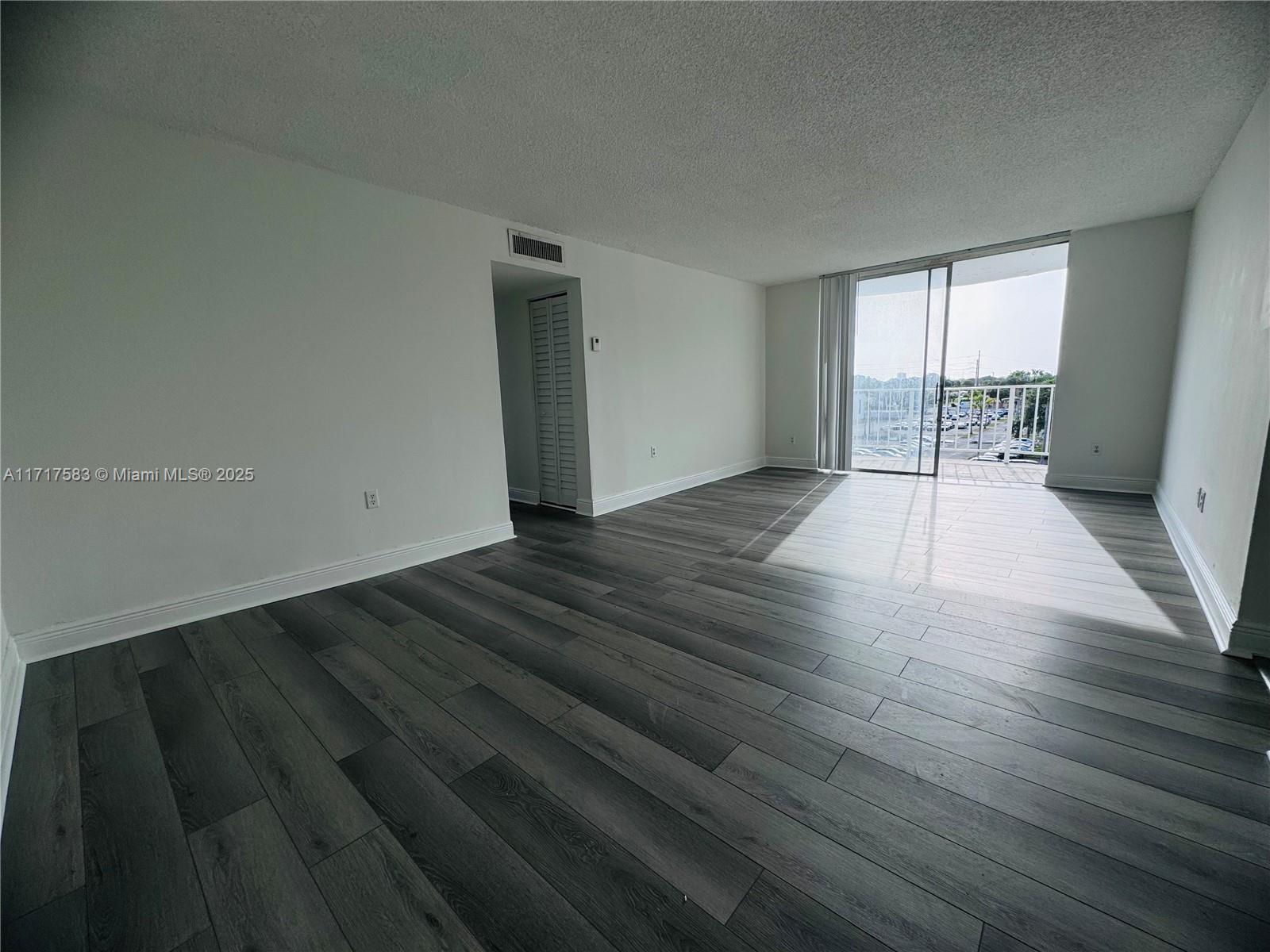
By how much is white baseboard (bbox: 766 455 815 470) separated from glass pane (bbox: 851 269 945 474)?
1.77 ft

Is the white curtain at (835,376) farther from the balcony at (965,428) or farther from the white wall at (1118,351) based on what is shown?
the white wall at (1118,351)

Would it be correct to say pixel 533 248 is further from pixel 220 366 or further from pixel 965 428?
pixel 965 428

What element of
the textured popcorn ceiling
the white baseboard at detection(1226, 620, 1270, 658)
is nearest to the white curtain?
the textured popcorn ceiling

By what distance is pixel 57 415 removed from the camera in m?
2.13

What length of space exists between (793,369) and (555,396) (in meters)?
3.47

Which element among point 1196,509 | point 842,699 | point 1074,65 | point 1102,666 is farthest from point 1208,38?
point 842,699

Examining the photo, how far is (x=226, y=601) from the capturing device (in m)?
2.62

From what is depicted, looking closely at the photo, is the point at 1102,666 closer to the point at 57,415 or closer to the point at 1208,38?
the point at 1208,38

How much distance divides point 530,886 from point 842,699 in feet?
3.82

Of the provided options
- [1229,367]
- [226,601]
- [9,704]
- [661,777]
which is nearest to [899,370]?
[1229,367]

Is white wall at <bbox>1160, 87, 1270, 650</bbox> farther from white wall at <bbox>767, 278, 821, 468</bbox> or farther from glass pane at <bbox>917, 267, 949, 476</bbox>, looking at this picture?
white wall at <bbox>767, 278, 821, 468</bbox>

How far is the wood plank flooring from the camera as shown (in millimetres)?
1054

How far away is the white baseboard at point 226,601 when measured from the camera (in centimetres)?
220

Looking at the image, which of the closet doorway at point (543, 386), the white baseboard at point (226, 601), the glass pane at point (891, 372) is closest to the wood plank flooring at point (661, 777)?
the white baseboard at point (226, 601)
